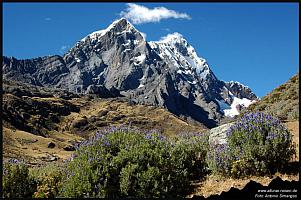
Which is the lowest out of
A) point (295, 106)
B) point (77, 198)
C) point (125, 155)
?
point (77, 198)

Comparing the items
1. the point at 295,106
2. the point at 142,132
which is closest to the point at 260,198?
the point at 142,132

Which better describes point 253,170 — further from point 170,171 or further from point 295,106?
point 295,106

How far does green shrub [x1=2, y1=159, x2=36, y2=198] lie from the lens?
8594 millimetres

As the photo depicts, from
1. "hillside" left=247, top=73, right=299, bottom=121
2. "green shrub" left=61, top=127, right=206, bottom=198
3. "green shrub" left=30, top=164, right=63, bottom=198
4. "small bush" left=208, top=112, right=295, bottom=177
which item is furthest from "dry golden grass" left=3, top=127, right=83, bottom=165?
"small bush" left=208, top=112, right=295, bottom=177

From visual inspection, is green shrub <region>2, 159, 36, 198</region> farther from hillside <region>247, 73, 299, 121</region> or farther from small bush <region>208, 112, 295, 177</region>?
hillside <region>247, 73, 299, 121</region>

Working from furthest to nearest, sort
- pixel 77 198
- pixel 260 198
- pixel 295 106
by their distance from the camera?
pixel 295 106 → pixel 77 198 → pixel 260 198

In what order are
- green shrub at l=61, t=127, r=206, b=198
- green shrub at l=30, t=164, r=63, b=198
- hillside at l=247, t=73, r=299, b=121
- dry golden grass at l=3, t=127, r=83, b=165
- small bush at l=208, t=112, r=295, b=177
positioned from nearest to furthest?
green shrub at l=61, t=127, r=206, b=198 < green shrub at l=30, t=164, r=63, b=198 < small bush at l=208, t=112, r=295, b=177 < hillside at l=247, t=73, r=299, b=121 < dry golden grass at l=3, t=127, r=83, b=165

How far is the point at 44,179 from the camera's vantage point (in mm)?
9312

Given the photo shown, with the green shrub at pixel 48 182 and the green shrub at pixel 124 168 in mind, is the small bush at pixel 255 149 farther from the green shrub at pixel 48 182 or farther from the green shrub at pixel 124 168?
the green shrub at pixel 48 182

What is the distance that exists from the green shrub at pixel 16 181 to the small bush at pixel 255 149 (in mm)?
4105

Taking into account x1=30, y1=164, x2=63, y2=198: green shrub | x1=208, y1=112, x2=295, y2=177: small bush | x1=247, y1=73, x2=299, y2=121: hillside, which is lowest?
x1=30, y1=164, x2=63, y2=198: green shrub

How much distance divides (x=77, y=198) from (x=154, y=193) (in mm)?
1541

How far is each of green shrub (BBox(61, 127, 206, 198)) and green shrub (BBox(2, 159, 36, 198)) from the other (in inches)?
37.3

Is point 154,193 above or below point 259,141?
below
